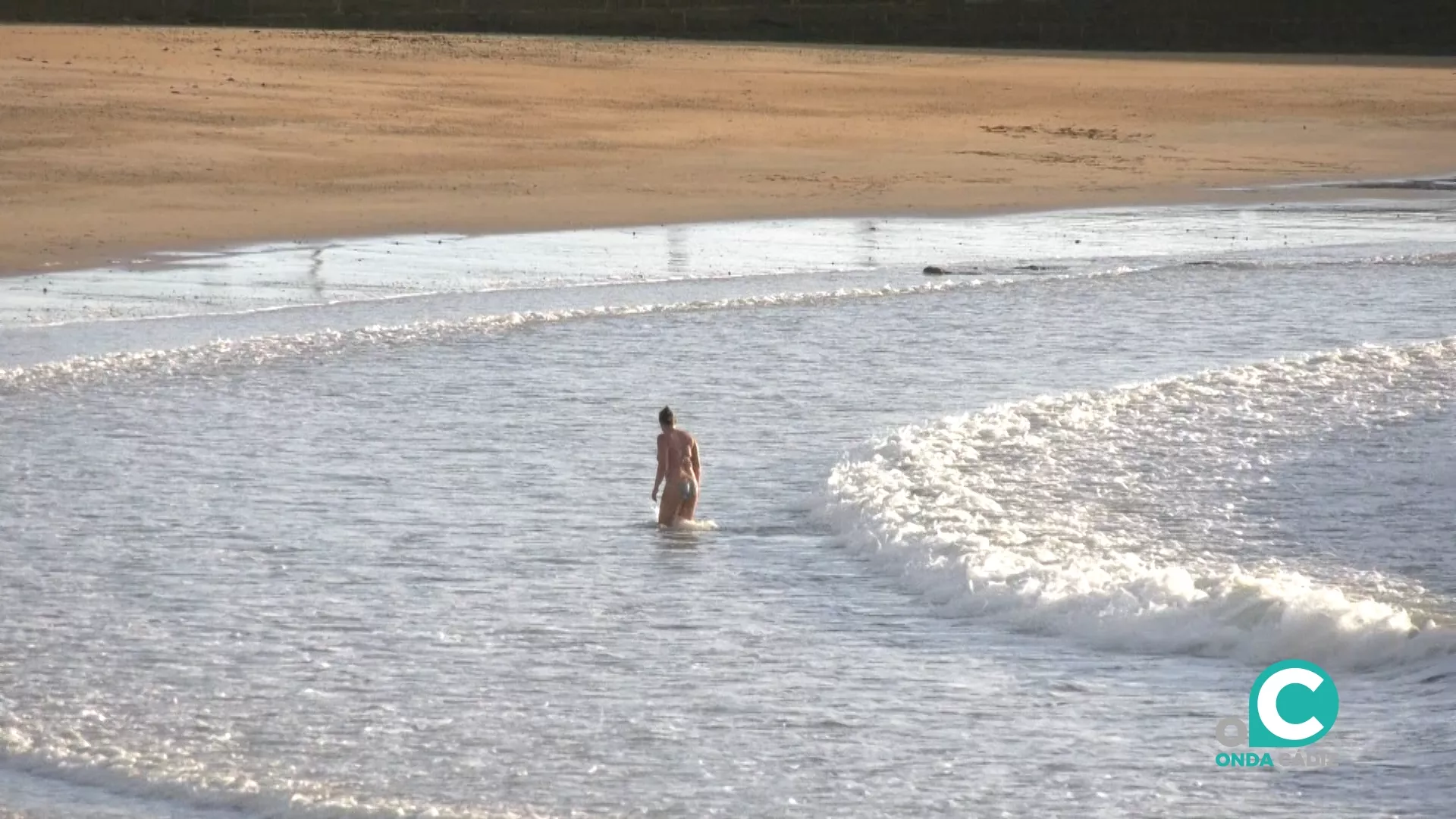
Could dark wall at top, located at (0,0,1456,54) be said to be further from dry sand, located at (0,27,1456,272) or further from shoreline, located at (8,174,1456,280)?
shoreline, located at (8,174,1456,280)

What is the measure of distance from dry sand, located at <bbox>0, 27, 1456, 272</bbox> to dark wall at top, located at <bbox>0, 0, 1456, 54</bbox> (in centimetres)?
157

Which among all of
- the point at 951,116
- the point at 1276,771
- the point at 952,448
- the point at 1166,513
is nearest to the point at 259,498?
the point at 952,448

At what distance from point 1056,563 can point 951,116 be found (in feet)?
57.1

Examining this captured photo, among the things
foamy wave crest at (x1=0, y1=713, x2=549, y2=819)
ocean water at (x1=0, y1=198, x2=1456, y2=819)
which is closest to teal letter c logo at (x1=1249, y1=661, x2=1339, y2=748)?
ocean water at (x1=0, y1=198, x2=1456, y2=819)

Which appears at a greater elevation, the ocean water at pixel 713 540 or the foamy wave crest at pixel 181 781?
the ocean water at pixel 713 540

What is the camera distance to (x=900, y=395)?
12305 millimetres

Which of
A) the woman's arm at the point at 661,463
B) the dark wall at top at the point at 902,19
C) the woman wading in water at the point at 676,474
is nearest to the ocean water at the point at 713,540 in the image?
the woman wading in water at the point at 676,474

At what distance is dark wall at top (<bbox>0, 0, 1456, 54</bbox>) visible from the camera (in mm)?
28641

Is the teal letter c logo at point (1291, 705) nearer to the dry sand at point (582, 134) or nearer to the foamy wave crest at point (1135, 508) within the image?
the foamy wave crest at point (1135, 508)

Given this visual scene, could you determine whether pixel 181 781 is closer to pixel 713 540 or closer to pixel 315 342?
pixel 713 540

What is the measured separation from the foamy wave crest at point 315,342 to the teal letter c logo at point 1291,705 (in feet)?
24.6

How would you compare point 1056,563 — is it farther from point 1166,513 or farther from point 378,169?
point 378,169

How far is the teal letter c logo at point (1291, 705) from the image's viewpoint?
255 inches

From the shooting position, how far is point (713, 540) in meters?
9.02
